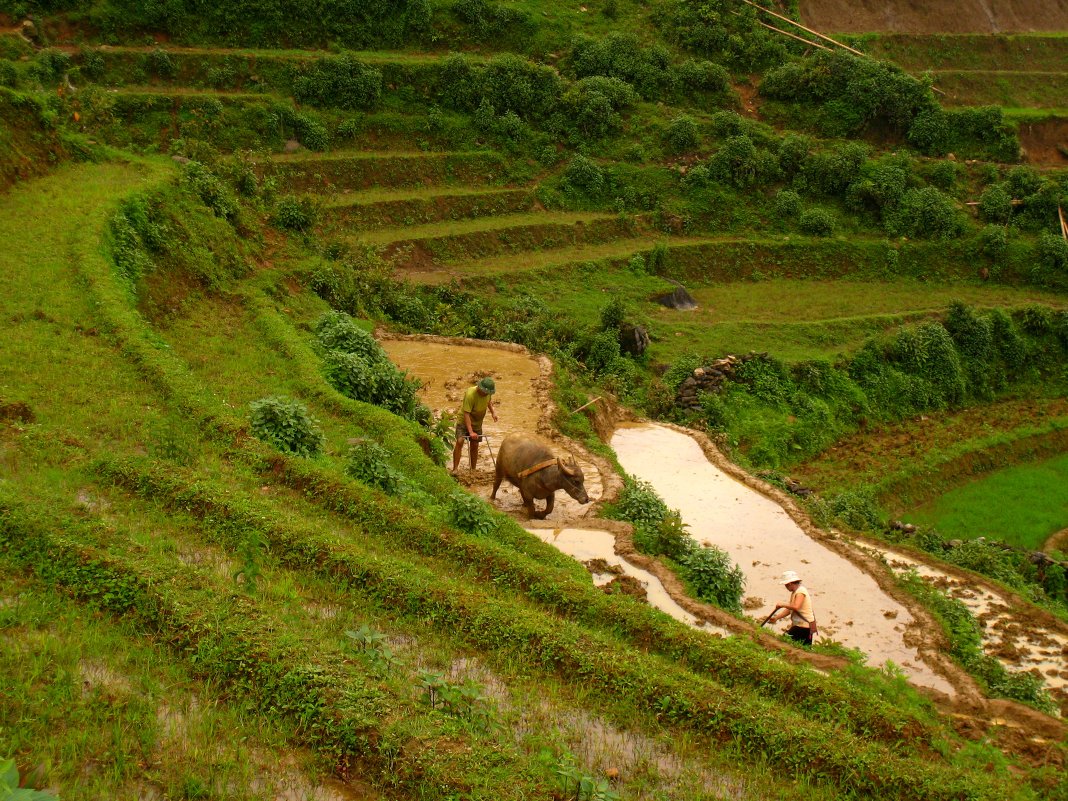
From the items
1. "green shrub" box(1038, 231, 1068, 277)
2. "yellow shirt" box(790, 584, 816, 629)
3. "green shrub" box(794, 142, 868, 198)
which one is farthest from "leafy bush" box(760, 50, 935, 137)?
"yellow shirt" box(790, 584, 816, 629)

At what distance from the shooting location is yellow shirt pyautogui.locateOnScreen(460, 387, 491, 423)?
12430 mm

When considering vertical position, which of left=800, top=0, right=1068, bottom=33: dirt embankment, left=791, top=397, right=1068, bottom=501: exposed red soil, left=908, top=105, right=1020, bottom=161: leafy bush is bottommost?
left=791, top=397, right=1068, bottom=501: exposed red soil

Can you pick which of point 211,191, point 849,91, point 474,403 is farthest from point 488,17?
point 474,403

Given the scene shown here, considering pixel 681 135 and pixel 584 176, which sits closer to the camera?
pixel 584 176

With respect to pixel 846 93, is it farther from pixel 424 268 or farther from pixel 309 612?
pixel 309 612

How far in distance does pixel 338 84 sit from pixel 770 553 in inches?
1036

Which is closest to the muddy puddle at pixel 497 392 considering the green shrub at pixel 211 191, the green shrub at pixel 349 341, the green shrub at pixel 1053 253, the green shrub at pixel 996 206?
the green shrub at pixel 349 341

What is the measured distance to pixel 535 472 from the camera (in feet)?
39.4

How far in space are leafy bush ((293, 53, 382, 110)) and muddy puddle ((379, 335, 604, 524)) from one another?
1687cm

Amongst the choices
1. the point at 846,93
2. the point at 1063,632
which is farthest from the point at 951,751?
the point at 846,93

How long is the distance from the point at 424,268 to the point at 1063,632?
2049 cm

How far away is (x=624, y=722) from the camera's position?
23.6ft

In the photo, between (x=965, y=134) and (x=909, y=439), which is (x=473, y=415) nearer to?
(x=909, y=439)

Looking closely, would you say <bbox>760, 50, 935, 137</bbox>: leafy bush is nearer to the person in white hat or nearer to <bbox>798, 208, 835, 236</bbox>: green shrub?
<bbox>798, 208, 835, 236</bbox>: green shrub
